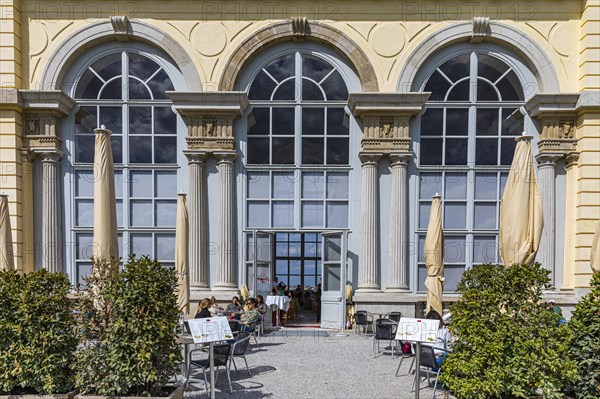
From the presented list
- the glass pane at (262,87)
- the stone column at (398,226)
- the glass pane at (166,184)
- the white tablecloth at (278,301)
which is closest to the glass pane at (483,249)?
the stone column at (398,226)

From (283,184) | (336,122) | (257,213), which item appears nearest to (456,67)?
(336,122)

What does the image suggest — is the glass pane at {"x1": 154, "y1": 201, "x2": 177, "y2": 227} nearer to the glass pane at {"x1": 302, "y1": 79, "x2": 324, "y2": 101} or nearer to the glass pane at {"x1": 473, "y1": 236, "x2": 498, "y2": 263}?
the glass pane at {"x1": 302, "y1": 79, "x2": 324, "y2": 101}

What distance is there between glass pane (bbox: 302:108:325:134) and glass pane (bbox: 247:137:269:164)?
49.9 inches

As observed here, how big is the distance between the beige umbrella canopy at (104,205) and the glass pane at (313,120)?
21.5ft

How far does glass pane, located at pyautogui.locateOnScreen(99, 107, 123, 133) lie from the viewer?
12.8 m

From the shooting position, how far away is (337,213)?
1273 cm

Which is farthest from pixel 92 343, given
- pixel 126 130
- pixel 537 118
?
pixel 537 118

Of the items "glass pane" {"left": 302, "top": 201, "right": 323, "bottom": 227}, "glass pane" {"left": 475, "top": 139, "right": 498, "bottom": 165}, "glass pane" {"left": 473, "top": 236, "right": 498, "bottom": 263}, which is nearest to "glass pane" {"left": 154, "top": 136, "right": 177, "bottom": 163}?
"glass pane" {"left": 302, "top": 201, "right": 323, "bottom": 227}

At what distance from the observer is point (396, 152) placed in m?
12.2

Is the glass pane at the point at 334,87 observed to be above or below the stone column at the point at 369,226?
above

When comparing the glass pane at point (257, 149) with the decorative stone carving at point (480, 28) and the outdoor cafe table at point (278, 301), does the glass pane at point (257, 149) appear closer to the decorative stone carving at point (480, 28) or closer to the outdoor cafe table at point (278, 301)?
the outdoor cafe table at point (278, 301)

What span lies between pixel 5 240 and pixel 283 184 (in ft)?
23.5

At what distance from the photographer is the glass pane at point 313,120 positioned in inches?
504

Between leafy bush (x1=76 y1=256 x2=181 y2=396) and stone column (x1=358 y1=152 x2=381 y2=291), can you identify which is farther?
stone column (x1=358 y1=152 x2=381 y2=291)
